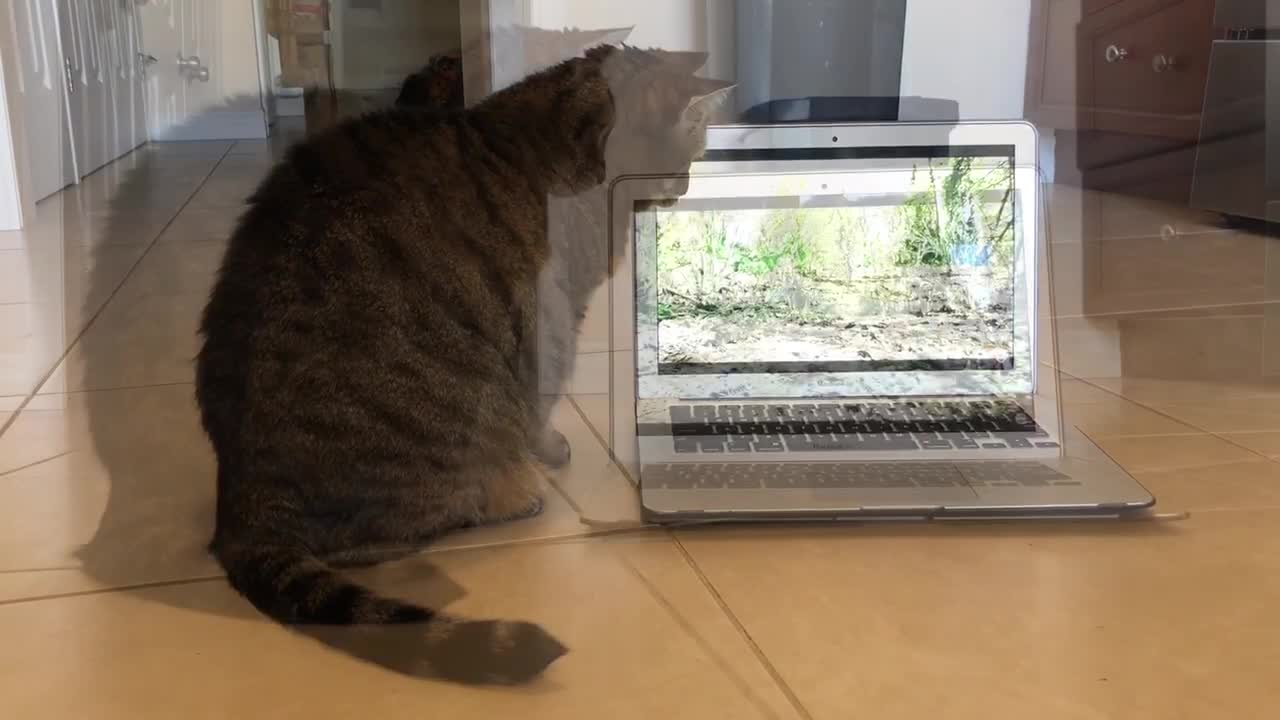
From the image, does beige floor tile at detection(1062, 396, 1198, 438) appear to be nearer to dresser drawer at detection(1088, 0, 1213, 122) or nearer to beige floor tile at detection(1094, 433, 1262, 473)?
beige floor tile at detection(1094, 433, 1262, 473)

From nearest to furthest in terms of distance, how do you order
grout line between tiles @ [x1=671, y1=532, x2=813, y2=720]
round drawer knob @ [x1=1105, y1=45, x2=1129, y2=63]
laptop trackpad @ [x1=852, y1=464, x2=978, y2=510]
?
grout line between tiles @ [x1=671, y1=532, x2=813, y2=720] < laptop trackpad @ [x1=852, y1=464, x2=978, y2=510] < round drawer knob @ [x1=1105, y1=45, x2=1129, y2=63]

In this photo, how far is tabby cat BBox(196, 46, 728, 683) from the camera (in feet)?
2.36

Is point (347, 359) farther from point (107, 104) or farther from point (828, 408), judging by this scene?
point (828, 408)

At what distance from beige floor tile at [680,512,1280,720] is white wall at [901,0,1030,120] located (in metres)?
0.38

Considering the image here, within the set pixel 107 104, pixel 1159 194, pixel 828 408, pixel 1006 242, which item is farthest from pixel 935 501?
pixel 107 104

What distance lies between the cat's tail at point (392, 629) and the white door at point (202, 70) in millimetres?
372

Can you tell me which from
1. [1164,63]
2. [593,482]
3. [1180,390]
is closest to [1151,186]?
[1164,63]

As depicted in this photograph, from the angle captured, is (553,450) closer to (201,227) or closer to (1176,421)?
(201,227)

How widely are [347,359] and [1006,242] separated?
0.57 meters

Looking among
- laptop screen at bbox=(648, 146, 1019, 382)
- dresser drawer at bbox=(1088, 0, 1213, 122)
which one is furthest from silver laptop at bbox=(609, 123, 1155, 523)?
dresser drawer at bbox=(1088, 0, 1213, 122)

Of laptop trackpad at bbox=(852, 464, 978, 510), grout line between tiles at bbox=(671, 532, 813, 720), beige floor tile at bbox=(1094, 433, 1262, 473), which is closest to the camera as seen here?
grout line between tiles at bbox=(671, 532, 813, 720)

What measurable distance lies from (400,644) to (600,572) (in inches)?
6.3

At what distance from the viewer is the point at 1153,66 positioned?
1071 millimetres

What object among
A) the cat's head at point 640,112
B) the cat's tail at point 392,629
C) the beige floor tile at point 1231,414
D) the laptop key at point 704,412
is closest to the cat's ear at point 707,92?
the cat's head at point 640,112
